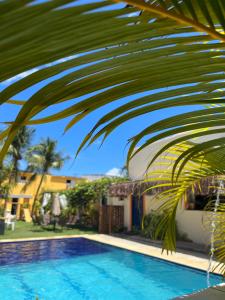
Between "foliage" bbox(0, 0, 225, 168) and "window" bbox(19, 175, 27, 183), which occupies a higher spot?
"window" bbox(19, 175, 27, 183)

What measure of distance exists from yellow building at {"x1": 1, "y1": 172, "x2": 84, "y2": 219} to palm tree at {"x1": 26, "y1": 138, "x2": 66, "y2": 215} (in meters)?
1.00

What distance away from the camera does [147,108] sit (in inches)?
46.3

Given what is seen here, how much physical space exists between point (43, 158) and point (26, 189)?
385cm

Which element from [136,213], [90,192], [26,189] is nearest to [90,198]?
[90,192]

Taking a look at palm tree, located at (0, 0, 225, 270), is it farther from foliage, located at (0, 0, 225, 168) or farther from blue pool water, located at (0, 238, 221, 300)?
blue pool water, located at (0, 238, 221, 300)

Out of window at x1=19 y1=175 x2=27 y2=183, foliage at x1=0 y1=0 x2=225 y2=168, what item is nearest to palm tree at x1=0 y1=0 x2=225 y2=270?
foliage at x1=0 y1=0 x2=225 y2=168

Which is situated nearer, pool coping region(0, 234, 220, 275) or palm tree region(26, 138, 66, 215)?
pool coping region(0, 234, 220, 275)

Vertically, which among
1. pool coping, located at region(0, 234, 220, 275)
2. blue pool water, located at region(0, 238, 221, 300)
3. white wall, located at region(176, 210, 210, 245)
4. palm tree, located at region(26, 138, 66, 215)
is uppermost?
palm tree, located at region(26, 138, 66, 215)

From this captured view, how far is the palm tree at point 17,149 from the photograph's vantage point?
29.5 m

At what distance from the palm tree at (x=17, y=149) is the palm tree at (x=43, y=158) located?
45.6 inches

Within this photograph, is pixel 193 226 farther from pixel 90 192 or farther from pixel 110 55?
pixel 110 55

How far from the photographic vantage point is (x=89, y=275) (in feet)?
32.2

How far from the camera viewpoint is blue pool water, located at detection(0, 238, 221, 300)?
8.11m

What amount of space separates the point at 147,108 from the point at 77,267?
10.6 meters
